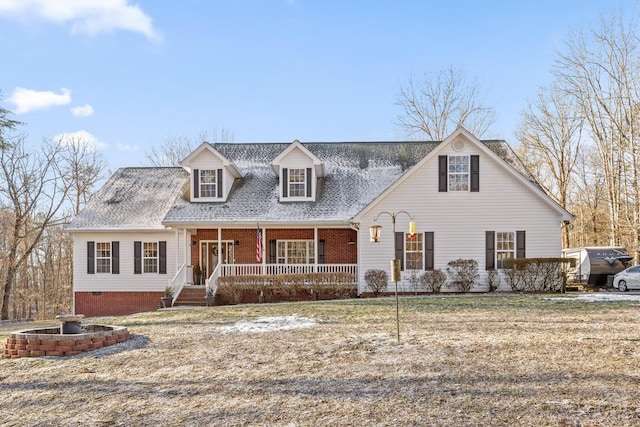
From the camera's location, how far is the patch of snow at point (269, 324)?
10.6 m

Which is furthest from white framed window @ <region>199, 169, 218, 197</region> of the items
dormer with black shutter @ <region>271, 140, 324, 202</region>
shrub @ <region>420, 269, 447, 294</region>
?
shrub @ <region>420, 269, 447, 294</region>

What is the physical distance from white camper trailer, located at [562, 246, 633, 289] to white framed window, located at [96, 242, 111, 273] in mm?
19943

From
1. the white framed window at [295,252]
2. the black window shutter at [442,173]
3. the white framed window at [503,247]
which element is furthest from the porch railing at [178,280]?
the white framed window at [503,247]

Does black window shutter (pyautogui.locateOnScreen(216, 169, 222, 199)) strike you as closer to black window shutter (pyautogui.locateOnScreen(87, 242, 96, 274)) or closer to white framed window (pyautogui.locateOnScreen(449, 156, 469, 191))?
black window shutter (pyautogui.locateOnScreen(87, 242, 96, 274))

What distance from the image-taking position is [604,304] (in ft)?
44.1

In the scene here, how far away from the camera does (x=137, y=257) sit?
20.2 metres

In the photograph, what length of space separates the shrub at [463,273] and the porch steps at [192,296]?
9365 mm

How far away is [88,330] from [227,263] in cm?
1087

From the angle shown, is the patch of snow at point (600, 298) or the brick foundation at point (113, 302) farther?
the brick foundation at point (113, 302)

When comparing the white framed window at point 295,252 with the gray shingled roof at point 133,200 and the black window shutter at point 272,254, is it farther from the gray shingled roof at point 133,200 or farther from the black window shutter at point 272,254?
the gray shingled roof at point 133,200

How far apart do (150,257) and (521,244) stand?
14.7 m

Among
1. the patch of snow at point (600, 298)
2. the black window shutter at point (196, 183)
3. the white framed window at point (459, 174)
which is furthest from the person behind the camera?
the black window shutter at point (196, 183)

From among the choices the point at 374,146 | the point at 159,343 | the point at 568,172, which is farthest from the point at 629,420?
the point at 568,172

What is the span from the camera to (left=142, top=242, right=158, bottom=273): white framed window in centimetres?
2025
